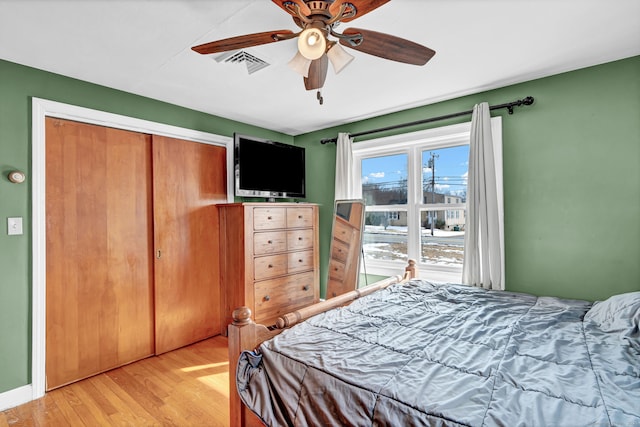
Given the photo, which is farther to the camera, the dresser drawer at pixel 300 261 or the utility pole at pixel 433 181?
the dresser drawer at pixel 300 261

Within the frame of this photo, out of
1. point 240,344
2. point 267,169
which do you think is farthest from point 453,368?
point 267,169

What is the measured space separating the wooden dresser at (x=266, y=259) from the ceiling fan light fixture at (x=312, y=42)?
6.43 feet

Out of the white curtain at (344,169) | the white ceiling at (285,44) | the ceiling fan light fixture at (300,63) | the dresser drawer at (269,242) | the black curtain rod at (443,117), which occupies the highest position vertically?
the white ceiling at (285,44)

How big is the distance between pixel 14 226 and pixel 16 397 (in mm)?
1197

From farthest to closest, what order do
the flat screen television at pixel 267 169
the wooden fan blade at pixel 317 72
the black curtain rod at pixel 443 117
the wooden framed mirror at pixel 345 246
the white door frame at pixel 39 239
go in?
the wooden framed mirror at pixel 345 246 < the flat screen television at pixel 267 169 < the black curtain rod at pixel 443 117 < the white door frame at pixel 39 239 < the wooden fan blade at pixel 317 72

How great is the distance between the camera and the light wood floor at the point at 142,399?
1989 mm

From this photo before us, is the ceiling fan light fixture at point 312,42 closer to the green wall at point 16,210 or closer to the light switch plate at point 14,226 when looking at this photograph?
the green wall at point 16,210

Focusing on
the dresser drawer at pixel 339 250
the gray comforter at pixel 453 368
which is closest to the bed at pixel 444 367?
the gray comforter at pixel 453 368

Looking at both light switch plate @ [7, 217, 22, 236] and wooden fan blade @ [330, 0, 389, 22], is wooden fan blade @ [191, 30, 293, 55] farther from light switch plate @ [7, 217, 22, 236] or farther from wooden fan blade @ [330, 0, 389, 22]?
light switch plate @ [7, 217, 22, 236]

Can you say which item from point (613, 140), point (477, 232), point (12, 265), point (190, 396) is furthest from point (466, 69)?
point (12, 265)

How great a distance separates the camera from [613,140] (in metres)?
2.29

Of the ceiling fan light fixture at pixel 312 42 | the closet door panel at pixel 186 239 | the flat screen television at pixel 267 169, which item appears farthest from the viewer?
the flat screen television at pixel 267 169

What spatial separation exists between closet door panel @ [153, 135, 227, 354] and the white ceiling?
24.1 inches

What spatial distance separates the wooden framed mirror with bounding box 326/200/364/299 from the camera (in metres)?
3.45
